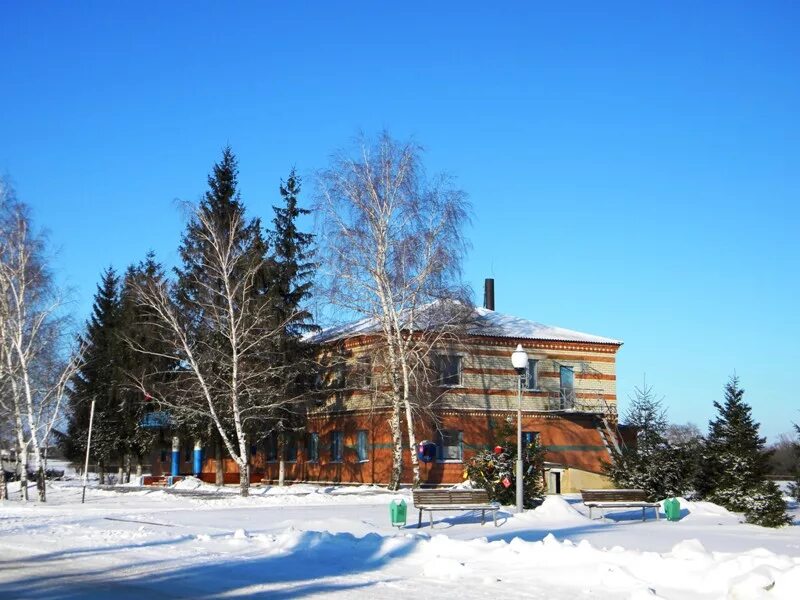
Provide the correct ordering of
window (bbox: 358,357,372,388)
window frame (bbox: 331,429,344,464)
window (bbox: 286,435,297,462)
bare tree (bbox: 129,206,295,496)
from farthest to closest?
window (bbox: 286,435,297,462) < window frame (bbox: 331,429,344,464) < window (bbox: 358,357,372,388) < bare tree (bbox: 129,206,295,496)

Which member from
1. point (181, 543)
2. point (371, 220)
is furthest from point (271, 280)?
point (181, 543)

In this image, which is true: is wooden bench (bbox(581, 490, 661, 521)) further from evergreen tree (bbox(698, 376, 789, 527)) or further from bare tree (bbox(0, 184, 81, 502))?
bare tree (bbox(0, 184, 81, 502))

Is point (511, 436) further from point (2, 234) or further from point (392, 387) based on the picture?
point (2, 234)

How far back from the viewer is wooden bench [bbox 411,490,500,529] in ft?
64.5

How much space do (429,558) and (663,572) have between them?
11.5 feet

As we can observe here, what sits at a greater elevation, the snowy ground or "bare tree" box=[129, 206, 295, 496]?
"bare tree" box=[129, 206, 295, 496]

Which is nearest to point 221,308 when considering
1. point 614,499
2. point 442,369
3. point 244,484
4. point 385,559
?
point 244,484

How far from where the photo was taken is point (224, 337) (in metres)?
36.4

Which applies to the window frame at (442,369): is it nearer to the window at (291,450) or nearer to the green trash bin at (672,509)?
the window at (291,450)

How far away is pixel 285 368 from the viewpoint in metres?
38.6

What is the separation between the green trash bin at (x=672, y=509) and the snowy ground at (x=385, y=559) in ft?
3.43

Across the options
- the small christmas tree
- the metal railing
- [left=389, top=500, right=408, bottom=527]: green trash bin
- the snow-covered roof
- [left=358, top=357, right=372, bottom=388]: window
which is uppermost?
the snow-covered roof

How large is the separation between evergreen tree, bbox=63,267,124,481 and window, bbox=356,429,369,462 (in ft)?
41.1

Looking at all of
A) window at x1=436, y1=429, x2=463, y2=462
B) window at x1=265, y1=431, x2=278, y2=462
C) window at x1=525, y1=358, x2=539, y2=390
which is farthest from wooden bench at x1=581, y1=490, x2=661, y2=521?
window at x1=265, y1=431, x2=278, y2=462
